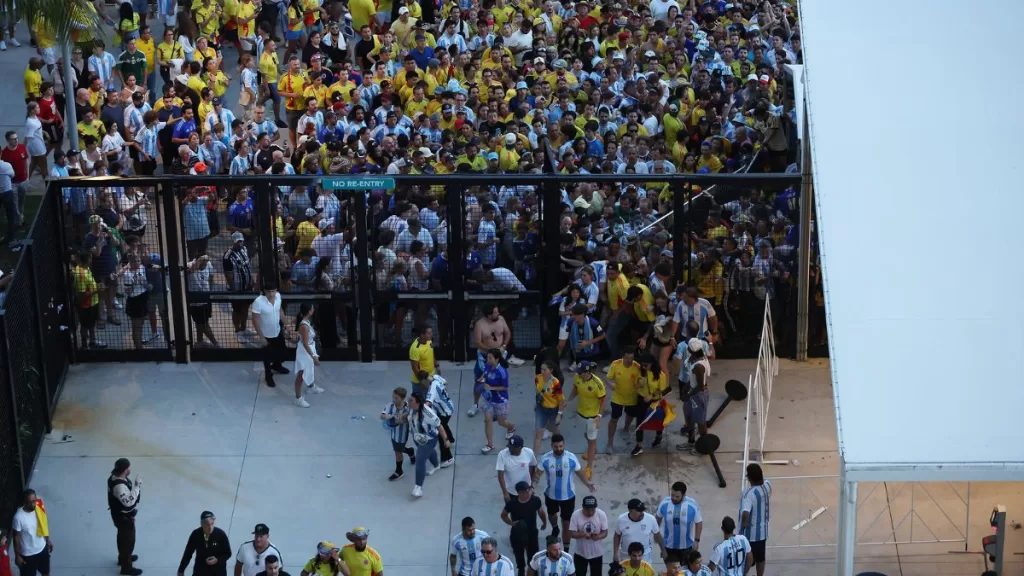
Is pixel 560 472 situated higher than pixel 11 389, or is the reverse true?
pixel 11 389

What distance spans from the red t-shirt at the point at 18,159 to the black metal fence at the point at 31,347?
3.37 m

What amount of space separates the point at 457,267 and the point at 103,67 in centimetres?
906

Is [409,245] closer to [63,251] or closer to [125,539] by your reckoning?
[63,251]

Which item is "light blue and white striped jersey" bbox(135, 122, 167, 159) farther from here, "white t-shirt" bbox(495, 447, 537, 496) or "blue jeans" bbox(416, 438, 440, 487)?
"white t-shirt" bbox(495, 447, 537, 496)

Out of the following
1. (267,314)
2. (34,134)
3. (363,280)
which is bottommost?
(267,314)

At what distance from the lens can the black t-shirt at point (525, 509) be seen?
1503 centimetres

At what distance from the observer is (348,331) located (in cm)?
1944

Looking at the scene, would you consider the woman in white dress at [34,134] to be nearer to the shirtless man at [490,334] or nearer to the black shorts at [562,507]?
the shirtless man at [490,334]

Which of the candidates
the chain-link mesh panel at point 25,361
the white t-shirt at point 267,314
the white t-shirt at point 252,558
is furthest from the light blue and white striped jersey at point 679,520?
the chain-link mesh panel at point 25,361

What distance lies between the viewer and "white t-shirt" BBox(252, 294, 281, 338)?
18.5 m

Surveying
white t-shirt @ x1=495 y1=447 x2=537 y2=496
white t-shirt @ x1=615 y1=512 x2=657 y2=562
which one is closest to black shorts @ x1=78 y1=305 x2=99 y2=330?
white t-shirt @ x1=495 y1=447 x2=537 y2=496

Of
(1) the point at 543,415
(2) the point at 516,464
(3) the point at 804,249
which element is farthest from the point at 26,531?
(3) the point at 804,249

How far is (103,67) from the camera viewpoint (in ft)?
81.6

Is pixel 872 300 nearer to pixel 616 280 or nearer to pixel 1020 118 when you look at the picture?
pixel 1020 118
